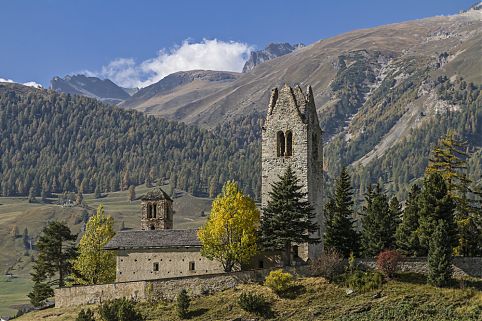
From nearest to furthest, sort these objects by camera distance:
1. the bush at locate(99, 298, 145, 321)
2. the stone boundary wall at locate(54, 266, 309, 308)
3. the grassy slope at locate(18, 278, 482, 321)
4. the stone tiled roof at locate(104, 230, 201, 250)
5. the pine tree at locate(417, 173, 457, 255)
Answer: the grassy slope at locate(18, 278, 482, 321), the bush at locate(99, 298, 145, 321), the stone boundary wall at locate(54, 266, 309, 308), the pine tree at locate(417, 173, 457, 255), the stone tiled roof at locate(104, 230, 201, 250)

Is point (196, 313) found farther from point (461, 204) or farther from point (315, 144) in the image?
point (461, 204)

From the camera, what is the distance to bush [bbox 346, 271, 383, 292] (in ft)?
205

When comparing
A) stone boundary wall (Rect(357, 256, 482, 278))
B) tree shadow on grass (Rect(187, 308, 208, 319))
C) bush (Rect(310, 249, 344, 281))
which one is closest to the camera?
tree shadow on grass (Rect(187, 308, 208, 319))

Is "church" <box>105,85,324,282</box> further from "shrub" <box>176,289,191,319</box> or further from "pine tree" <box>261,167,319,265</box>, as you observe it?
"shrub" <box>176,289,191,319</box>

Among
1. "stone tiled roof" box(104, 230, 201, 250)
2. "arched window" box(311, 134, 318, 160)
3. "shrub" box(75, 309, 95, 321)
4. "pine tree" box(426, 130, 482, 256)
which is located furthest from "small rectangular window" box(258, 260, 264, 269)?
"pine tree" box(426, 130, 482, 256)

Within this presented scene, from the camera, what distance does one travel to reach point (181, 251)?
7544 centimetres

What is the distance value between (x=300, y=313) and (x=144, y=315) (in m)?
14.8

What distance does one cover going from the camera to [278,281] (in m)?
63.3

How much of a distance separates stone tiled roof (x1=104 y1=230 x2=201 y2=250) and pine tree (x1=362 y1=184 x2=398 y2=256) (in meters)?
19.2

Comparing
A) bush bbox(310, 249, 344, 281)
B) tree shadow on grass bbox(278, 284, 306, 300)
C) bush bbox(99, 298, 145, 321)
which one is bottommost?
bush bbox(99, 298, 145, 321)

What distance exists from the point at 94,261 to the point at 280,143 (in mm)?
26878

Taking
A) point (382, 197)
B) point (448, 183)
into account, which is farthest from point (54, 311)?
point (448, 183)

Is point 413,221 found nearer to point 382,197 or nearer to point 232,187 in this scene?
point 382,197

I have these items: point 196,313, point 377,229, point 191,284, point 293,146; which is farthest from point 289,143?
point 196,313
